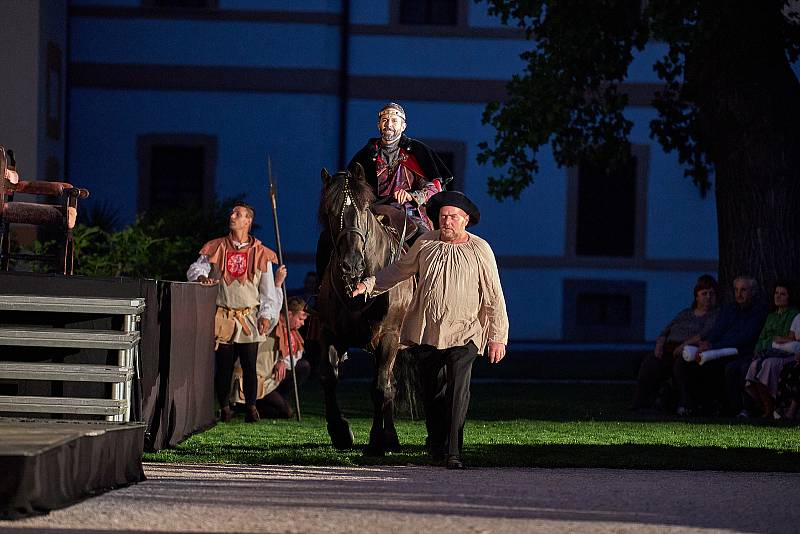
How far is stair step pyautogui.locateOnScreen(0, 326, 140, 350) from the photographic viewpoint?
1051 cm

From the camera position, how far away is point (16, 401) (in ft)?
34.4

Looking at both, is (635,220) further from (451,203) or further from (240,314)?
(451,203)

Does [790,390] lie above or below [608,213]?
below

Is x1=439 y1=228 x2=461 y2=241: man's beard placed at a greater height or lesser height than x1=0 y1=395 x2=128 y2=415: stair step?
greater

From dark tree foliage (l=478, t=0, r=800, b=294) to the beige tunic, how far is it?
8.41 m

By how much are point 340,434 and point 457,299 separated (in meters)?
1.84

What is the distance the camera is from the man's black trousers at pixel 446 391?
11438mm

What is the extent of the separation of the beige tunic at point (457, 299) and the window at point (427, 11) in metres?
20.7

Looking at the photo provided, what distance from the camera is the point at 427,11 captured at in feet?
105

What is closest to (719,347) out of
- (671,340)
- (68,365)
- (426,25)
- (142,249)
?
(671,340)

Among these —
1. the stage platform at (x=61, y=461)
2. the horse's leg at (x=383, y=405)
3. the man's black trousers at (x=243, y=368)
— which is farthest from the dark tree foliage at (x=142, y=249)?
the stage platform at (x=61, y=461)

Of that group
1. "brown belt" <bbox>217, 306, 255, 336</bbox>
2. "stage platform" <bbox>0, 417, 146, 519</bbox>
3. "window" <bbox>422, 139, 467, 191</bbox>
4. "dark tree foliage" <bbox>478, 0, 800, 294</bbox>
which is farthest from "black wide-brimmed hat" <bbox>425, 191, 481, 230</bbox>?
"window" <bbox>422, 139, 467, 191</bbox>

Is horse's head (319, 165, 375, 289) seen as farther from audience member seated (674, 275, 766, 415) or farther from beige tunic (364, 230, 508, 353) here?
audience member seated (674, 275, 766, 415)

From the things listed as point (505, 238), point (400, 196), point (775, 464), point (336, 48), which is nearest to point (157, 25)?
point (336, 48)
